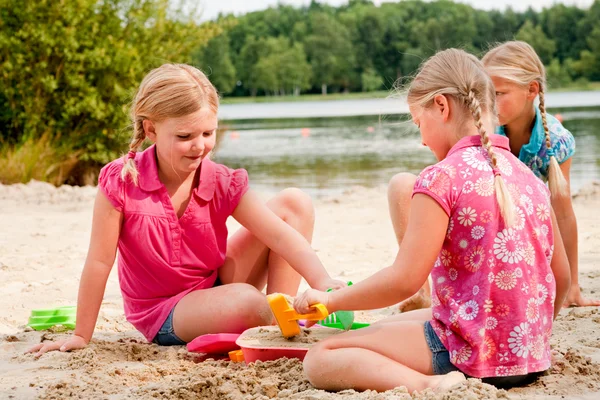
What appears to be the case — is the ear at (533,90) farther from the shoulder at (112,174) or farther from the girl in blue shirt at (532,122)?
the shoulder at (112,174)

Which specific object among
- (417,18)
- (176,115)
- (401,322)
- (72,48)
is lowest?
(401,322)

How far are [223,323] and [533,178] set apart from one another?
1.29m

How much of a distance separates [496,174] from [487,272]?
0.28m

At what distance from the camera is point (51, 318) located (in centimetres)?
328

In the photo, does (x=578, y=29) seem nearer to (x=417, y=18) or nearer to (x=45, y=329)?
(x=417, y=18)

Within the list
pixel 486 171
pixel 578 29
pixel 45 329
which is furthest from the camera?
pixel 578 29

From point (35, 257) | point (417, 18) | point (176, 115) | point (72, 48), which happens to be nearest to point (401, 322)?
point (176, 115)

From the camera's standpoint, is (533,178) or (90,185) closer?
(533,178)

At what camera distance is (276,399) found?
2201mm

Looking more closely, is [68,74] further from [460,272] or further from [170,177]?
[460,272]

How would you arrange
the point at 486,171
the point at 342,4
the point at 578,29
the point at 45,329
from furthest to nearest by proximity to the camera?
the point at 342,4, the point at 578,29, the point at 45,329, the point at 486,171

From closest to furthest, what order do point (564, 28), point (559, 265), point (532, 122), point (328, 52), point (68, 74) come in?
point (559, 265) < point (532, 122) < point (68, 74) < point (564, 28) < point (328, 52)

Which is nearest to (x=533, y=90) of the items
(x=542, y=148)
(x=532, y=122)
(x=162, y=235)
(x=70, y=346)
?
(x=532, y=122)

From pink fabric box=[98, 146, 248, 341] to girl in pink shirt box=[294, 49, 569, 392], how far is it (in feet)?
2.69
